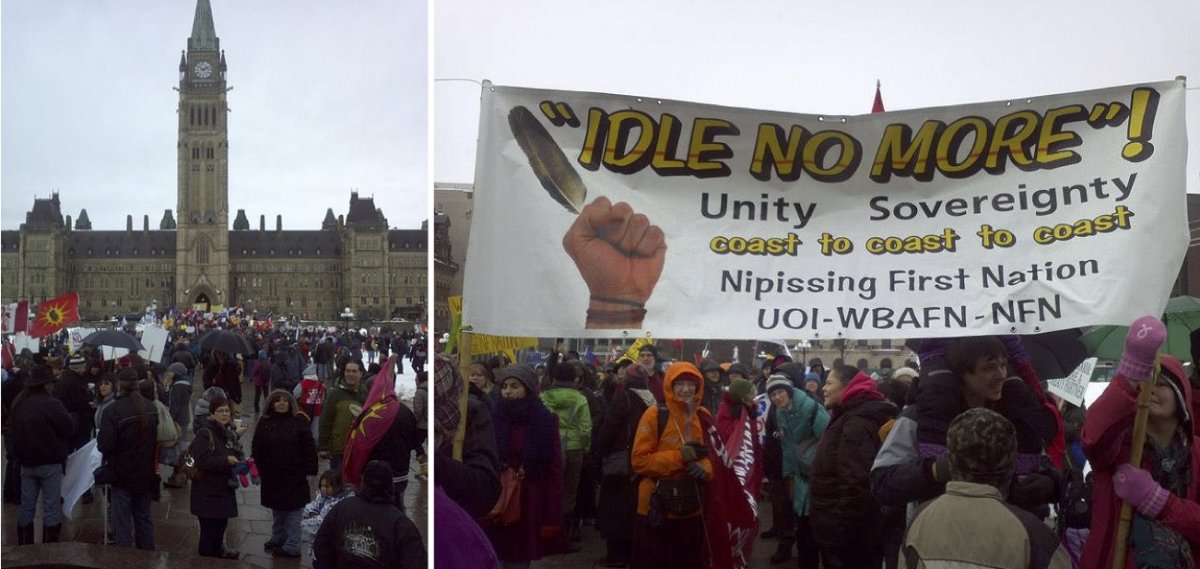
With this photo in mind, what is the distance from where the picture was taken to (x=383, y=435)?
5.60m

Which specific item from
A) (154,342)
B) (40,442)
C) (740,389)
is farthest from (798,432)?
(154,342)

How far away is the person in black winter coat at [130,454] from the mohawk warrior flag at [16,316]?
26.1 feet

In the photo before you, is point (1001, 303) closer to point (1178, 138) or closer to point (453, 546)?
point (1178, 138)

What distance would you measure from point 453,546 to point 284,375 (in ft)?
41.0

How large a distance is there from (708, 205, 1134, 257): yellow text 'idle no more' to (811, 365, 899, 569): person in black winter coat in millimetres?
1710

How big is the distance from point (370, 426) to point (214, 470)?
8.09 ft

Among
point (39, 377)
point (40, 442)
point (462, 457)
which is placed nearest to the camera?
point (462, 457)

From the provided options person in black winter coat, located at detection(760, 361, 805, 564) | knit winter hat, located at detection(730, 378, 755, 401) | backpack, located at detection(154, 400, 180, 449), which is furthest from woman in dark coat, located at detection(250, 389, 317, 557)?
person in black winter coat, located at detection(760, 361, 805, 564)

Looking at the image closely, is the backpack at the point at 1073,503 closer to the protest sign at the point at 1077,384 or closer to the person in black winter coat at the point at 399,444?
the protest sign at the point at 1077,384

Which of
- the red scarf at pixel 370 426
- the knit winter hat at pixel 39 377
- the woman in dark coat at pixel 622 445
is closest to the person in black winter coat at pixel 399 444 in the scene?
the red scarf at pixel 370 426

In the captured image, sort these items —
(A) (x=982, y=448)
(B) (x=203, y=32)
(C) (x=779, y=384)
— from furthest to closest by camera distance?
(B) (x=203, y=32) → (C) (x=779, y=384) → (A) (x=982, y=448)

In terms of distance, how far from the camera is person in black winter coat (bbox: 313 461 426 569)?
13.5 ft

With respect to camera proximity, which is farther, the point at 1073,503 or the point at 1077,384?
the point at 1077,384

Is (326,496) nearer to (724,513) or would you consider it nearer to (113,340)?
(724,513)
